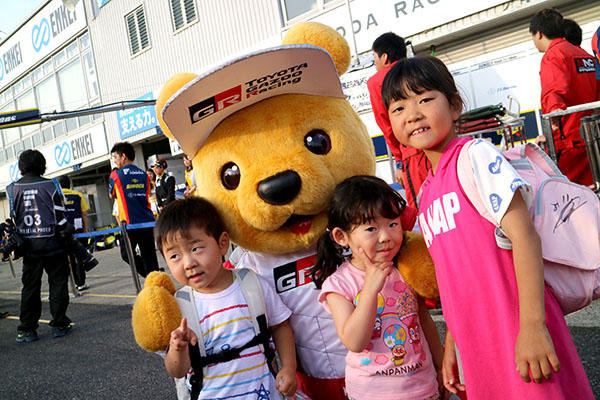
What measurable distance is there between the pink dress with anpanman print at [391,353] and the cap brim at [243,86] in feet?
2.68

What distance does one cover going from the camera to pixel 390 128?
354 centimetres

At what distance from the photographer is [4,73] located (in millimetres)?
24625

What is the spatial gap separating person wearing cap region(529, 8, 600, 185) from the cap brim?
8.75 ft

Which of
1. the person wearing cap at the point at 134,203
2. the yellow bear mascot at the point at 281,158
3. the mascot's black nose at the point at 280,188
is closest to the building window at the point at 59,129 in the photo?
the person wearing cap at the point at 134,203

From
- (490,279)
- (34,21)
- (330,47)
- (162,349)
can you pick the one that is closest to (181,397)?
(162,349)

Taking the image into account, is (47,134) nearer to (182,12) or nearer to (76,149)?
(76,149)

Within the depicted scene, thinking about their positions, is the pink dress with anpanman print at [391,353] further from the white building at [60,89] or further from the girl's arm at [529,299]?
the white building at [60,89]

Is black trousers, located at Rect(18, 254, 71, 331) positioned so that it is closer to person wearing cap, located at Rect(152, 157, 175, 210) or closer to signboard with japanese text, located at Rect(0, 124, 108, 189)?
person wearing cap, located at Rect(152, 157, 175, 210)

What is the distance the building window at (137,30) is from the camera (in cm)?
1598

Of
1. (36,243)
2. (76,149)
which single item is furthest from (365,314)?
(76,149)

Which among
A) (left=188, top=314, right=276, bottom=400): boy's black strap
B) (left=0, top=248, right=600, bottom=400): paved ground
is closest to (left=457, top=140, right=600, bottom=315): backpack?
(left=188, top=314, right=276, bottom=400): boy's black strap

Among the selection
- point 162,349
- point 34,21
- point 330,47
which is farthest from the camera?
point 34,21

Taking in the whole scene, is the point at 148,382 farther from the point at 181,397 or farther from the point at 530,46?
the point at 530,46

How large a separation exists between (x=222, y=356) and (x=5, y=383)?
307 centimetres
